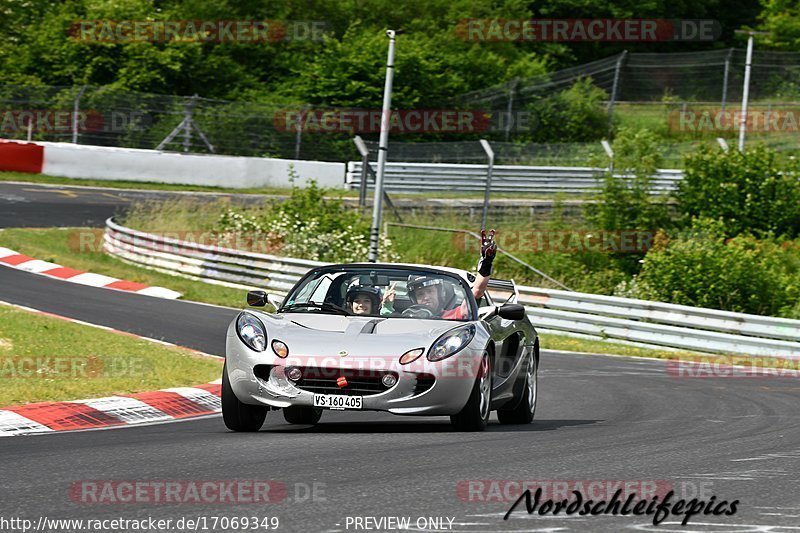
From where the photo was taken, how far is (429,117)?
46938 millimetres

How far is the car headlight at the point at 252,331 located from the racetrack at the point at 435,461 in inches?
25.2

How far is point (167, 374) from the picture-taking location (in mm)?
12812

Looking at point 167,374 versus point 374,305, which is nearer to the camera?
point 374,305

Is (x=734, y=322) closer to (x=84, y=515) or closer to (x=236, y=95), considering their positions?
(x=84, y=515)

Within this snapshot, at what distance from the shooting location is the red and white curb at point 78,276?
2420 centimetres

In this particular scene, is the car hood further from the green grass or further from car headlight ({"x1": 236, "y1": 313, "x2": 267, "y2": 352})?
the green grass

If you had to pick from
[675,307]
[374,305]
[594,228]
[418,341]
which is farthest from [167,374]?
[594,228]

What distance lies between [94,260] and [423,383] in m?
19.7

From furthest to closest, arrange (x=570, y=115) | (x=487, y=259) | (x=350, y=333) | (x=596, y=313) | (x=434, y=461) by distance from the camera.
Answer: (x=570, y=115), (x=596, y=313), (x=487, y=259), (x=350, y=333), (x=434, y=461)

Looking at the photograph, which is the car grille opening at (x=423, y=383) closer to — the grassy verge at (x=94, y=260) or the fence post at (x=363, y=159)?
the grassy verge at (x=94, y=260)

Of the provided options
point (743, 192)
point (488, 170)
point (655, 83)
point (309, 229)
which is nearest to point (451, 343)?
point (309, 229)

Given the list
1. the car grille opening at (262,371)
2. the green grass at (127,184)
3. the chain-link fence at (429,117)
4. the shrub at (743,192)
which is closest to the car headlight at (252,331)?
the car grille opening at (262,371)

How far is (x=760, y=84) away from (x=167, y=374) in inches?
1673

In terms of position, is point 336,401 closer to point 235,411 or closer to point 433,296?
point 235,411
